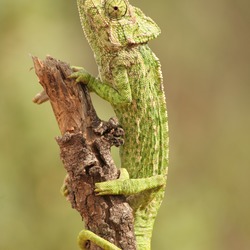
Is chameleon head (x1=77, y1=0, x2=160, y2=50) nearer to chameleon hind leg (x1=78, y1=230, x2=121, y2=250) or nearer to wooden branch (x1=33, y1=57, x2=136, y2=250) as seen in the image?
wooden branch (x1=33, y1=57, x2=136, y2=250)

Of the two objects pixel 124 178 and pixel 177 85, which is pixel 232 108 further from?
pixel 124 178

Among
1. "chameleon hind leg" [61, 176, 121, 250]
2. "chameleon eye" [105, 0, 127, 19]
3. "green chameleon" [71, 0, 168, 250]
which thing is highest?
"chameleon eye" [105, 0, 127, 19]

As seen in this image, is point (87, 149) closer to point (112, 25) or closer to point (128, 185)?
point (128, 185)

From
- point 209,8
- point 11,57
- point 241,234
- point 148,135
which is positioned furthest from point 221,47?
point 148,135

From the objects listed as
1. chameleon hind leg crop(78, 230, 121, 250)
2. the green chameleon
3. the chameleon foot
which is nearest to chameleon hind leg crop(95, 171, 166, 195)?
the green chameleon

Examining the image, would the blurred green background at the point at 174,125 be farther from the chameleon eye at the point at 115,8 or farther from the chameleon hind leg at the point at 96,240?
the chameleon hind leg at the point at 96,240

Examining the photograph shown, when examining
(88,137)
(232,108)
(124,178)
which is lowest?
(232,108)
